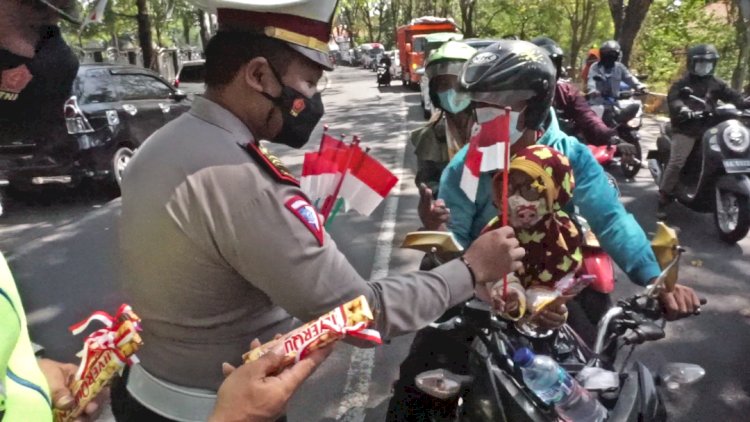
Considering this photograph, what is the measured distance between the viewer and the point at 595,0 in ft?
84.5

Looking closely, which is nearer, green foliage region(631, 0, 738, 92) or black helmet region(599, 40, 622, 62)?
black helmet region(599, 40, 622, 62)

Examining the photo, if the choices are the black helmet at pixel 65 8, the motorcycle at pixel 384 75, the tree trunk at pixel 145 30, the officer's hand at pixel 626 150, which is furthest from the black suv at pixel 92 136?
the motorcycle at pixel 384 75

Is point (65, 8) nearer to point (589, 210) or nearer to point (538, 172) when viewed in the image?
point (538, 172)

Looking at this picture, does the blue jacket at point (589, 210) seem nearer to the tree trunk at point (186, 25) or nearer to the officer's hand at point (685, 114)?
the officer's hand at point (685, 114)

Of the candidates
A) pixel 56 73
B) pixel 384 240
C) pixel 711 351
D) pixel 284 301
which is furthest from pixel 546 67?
pixel 384 240

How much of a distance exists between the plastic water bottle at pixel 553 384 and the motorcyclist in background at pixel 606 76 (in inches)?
319

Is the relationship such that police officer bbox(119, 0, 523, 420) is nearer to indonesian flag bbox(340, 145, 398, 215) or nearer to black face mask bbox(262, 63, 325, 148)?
black face mask bbox(262, 63, 325, 148)

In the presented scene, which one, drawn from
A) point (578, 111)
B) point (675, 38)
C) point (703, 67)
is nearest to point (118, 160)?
point (578, 111)

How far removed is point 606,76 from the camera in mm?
9398

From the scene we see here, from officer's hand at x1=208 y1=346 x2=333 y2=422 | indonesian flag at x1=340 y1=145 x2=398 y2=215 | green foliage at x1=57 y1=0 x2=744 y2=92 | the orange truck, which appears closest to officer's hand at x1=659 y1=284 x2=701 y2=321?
indonesian flag at x1=340 y1=145 x2=398 y2=215

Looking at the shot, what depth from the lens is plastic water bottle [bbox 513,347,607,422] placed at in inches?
68.6

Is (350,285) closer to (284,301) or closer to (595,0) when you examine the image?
(284,301)

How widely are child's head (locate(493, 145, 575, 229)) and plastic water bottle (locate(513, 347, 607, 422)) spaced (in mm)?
387

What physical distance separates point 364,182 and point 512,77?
2.24ft
